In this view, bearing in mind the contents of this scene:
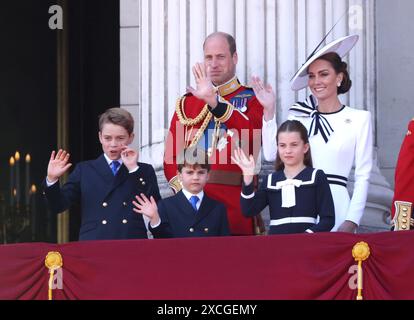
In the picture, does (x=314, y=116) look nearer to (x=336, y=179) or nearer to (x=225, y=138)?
(x=336, y=179)

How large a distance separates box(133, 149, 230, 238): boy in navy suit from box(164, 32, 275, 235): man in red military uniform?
1.12 ft

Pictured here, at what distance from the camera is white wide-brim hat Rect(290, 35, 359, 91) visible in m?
10.2

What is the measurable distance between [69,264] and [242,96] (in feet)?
5.68

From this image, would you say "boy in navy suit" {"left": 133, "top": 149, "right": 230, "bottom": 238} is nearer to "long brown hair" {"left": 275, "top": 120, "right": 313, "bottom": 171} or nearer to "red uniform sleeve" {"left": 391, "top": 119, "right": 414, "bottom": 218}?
"long brown hair" {"left": 275, "top": 120, "right": 313, "bottom": 171}

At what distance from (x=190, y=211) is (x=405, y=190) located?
131 centimetres

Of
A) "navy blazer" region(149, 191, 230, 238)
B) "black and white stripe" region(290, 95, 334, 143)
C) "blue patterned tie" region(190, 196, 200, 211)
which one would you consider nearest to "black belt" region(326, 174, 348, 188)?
"black and white stripe" region(290, 95, 334, 143)

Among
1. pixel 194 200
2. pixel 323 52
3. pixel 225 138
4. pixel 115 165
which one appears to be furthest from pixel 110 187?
pixel 323 52

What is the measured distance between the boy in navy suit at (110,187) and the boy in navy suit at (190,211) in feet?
0.42

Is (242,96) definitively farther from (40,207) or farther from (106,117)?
(40,207)

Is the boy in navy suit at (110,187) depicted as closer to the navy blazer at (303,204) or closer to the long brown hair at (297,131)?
the navy blazer at (303,204)

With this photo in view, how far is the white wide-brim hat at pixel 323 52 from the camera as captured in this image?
10.2m

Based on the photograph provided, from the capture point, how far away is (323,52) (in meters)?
10.2

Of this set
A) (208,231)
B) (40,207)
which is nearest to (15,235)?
(40,207)

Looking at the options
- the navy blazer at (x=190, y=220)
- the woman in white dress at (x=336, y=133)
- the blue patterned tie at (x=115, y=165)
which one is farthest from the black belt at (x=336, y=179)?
the blue patterned tie at (x=115, y=165)
